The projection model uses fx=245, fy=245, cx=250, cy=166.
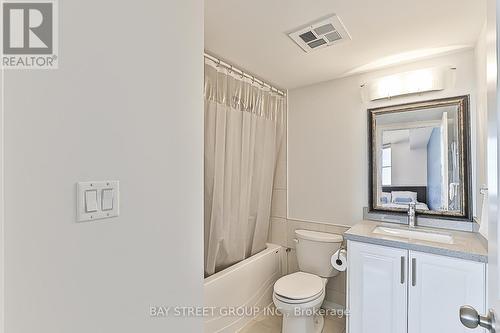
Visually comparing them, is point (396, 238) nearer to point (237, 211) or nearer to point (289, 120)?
point (237, 211)

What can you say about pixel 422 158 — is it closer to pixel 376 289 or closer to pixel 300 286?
pixel 376 289

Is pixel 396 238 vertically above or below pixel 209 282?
above

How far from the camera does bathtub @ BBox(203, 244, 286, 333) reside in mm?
1764

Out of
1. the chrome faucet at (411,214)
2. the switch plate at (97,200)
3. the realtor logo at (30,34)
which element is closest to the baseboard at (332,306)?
the chrome faucet at (411,214)

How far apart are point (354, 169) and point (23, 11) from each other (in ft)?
7.41

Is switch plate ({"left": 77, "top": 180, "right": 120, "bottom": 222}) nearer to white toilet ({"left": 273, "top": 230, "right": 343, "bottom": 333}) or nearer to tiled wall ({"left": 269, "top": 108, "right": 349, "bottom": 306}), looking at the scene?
white toilet ({"left": 273, "top": 230, "right": 343, "bottom": 333})

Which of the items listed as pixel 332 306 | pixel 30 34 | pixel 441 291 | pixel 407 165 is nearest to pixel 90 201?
pixel 30 34

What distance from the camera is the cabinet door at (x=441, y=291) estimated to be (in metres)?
1.34

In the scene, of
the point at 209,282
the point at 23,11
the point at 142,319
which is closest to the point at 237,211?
the point at 209,282

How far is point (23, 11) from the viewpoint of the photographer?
66cm

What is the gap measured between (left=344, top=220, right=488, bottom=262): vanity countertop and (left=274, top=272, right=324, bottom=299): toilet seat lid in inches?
18.7

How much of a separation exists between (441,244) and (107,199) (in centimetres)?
178

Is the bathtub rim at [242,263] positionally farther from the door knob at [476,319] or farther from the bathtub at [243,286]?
the door knob at [476,319]

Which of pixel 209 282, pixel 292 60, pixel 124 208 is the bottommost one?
pixel 209 282
